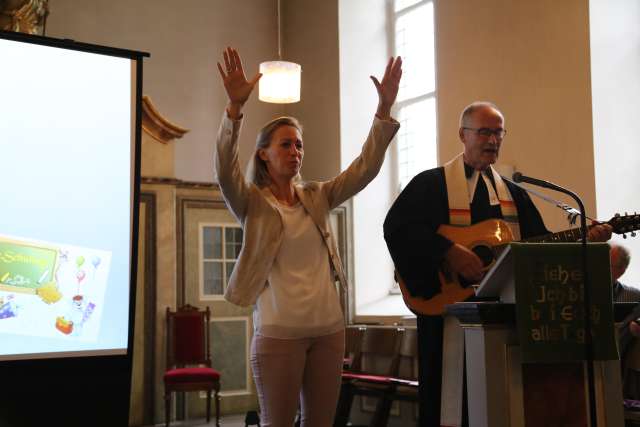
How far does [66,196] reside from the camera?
3.71 m

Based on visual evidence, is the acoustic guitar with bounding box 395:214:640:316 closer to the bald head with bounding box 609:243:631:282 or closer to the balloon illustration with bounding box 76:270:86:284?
the balloon illustration with bounding box 76:270:86:284

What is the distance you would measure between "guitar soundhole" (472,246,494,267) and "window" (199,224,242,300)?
5.04 meters

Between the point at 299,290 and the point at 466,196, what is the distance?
0.87m

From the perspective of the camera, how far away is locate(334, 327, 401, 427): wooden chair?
596cm

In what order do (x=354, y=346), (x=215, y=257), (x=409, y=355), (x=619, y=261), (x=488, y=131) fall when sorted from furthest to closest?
(x=215, y=257)
(x=354, y=346)
(x=409, y=355)
(x=619, y=261)
(x=488, y=131)

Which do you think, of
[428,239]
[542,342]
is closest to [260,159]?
[428,239]

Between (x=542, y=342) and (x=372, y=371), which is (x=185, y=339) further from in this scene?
(x=542, y=342)

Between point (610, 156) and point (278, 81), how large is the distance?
2.58 metres

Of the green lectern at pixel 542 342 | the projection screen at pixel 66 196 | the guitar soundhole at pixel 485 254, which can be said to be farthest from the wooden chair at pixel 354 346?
the green lectern at pixel 542 342

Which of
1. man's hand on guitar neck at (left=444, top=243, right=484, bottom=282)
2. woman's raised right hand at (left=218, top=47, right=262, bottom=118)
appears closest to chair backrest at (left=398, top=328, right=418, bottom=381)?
man's hand on guitar neck at (left=444, top=243, right=484, bottom=282)

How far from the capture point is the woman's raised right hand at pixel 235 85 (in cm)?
275

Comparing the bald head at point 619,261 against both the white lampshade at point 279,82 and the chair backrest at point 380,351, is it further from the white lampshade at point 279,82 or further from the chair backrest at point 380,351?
the white lampshade at point 279,82

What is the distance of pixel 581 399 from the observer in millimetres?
2311

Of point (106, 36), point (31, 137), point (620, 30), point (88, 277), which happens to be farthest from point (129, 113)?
point (106, 36)
